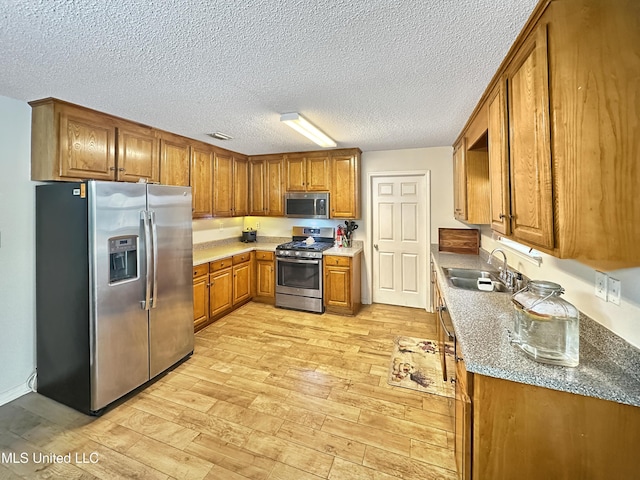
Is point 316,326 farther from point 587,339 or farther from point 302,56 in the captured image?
point 302,56

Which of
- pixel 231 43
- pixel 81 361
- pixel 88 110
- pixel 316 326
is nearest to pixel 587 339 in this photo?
pixel 231 43

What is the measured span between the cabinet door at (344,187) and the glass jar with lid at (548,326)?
116 inches

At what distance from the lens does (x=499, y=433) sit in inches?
43.1

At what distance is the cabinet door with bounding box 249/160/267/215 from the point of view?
4500 mm

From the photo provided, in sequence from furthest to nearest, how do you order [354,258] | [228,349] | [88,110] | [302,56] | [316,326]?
[354,258] → [316,326] → [228,349] → [88,110] → [302,56]

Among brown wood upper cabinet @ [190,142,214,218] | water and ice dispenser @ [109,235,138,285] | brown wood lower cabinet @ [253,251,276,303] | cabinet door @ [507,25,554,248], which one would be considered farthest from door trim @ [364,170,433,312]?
water and ice dispenser @ [109,235,138,285]

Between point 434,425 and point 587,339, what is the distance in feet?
3.72

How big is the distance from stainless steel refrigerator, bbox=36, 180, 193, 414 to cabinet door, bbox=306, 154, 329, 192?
7.04 ft

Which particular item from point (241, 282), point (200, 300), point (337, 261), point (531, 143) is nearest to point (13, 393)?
point (200, 300)

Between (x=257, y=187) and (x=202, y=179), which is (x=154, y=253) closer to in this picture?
(x=202, y=179)

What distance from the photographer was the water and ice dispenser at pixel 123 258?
2100 mm

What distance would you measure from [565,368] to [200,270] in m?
3.35

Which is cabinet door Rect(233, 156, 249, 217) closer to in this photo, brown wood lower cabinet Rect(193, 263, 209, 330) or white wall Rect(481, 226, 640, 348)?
brown wood lower cabinet Rect(193, 263, 209, 330)

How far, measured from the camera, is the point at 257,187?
454cm
